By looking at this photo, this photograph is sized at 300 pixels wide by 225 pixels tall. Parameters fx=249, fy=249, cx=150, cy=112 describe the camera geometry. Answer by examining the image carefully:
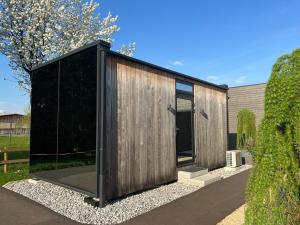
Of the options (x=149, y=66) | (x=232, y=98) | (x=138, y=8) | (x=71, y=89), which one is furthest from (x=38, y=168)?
(x=232, y=98)

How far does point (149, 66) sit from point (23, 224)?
14.2 feet

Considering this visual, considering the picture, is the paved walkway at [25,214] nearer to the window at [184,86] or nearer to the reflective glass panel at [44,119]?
the reflective glass panel at [44,119]

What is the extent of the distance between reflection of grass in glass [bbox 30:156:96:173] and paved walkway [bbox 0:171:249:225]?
3.42ft

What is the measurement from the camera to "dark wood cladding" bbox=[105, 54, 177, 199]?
5375mm

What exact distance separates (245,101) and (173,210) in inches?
382

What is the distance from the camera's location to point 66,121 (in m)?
6.22

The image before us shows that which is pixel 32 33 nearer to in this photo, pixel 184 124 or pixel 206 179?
pixel 184 124

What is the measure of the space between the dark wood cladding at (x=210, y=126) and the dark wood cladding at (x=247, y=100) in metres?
3.29

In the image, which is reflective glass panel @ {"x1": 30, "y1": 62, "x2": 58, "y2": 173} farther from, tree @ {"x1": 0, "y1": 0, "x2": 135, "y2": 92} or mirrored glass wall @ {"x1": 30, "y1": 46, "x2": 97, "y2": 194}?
tree @ {"x1": 0, "y1": 0, "x2": 135, "y2": 92}

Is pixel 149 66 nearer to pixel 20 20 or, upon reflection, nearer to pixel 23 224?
pixel 23 224

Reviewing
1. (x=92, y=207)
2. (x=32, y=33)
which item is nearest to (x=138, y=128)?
(x=92, y=207)

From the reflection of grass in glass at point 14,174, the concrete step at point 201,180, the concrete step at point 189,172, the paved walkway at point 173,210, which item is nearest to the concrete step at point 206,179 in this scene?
the concrete step at point 201,180

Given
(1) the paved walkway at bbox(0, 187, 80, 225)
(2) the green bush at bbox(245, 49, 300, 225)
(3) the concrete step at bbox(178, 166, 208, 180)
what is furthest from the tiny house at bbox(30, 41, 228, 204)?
(2) the green bush at bbox(245, 49, 300, 225)

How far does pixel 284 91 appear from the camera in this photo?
2.49 metres
